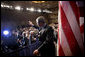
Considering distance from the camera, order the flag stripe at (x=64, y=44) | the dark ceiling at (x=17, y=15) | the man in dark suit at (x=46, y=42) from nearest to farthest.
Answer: the flag stripe at (x=64, y=44) < the man in dark suit at (x=46, y=42) < the dark ceiling at (x=17, y=15)

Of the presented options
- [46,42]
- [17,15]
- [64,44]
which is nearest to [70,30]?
[64,44]

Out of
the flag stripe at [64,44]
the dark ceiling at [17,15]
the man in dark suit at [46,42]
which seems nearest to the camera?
the flag stripe at [64,44]

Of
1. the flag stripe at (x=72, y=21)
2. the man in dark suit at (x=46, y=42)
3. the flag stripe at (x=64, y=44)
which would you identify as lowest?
the man in dark suit at (x=46, y=42)

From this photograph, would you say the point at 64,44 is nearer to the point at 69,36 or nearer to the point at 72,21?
the point at 69,36

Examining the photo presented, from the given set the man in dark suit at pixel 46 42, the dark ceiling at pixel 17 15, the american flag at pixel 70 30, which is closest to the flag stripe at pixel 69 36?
the american flag at pixel 70 30

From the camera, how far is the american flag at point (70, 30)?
1.37m

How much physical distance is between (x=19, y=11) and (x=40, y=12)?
3.71m

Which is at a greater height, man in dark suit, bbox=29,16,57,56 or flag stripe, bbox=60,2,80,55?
flag stripe, bbox=60,2,80,55

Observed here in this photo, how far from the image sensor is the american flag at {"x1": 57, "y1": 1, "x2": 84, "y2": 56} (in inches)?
53.9

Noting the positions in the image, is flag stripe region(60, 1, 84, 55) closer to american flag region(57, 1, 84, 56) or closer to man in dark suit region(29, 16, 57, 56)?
american flag region(57, 1, 84, 56)

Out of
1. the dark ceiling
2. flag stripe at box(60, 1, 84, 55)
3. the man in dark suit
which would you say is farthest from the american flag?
the dark ceiling

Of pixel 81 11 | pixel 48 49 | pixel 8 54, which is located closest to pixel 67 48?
pixel 81 11

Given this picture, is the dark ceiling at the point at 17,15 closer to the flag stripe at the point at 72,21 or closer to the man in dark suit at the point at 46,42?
the man in dark suit at the point at 46,42

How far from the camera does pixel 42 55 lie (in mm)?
2514
